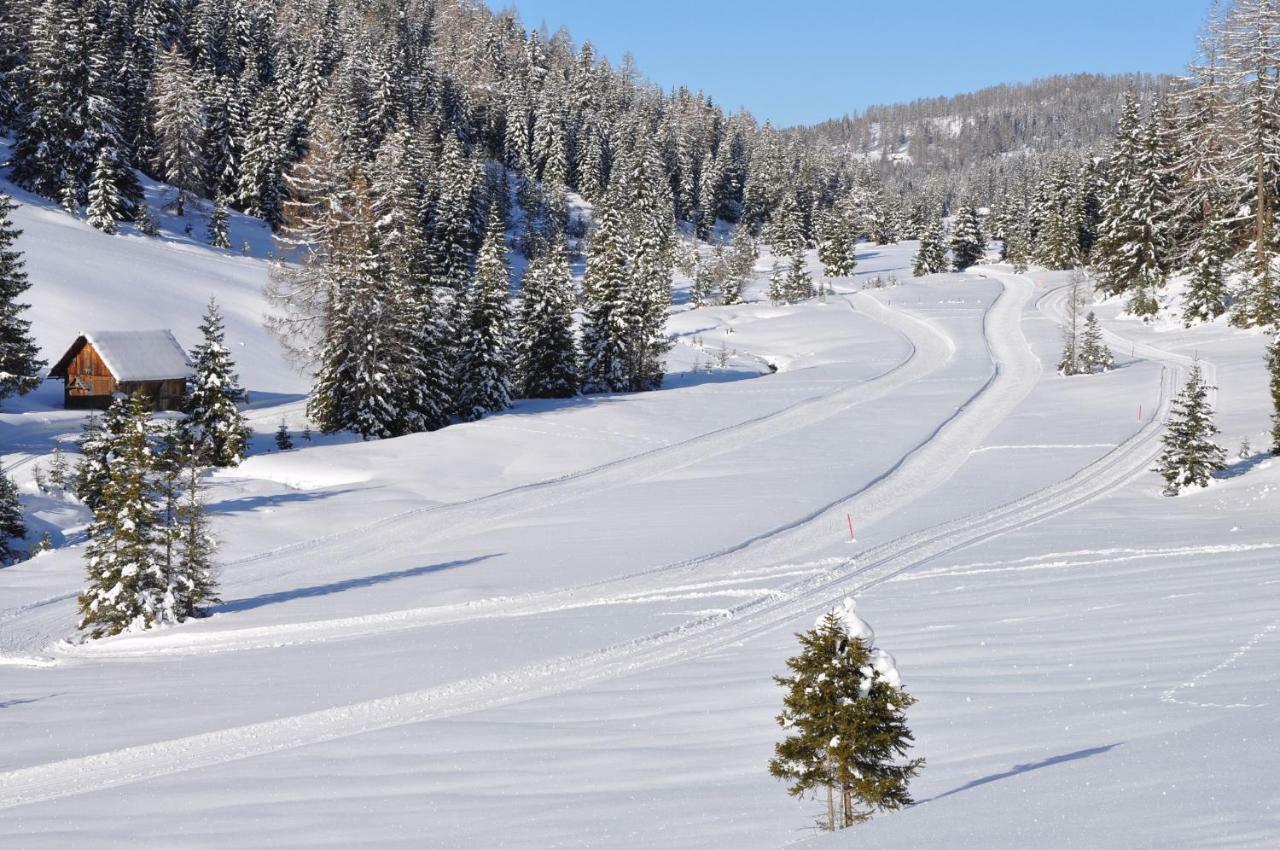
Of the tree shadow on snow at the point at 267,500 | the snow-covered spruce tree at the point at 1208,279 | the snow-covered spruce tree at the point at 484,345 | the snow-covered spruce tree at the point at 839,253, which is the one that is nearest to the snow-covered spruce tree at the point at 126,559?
the tree shadow on snow at the point at 267,500

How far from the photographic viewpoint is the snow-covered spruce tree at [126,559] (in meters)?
19.4

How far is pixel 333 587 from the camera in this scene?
21.8m

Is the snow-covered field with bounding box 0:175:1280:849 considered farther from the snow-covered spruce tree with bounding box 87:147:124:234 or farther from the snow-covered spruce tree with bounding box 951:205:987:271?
the snow-covered spruce tree with bounding box 951:205:987:271

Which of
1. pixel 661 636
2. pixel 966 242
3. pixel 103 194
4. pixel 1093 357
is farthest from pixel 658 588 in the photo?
pixel 966 242

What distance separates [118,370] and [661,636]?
35075mm

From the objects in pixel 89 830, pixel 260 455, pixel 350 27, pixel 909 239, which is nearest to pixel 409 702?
pixel 89 830

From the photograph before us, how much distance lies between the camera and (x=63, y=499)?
29781 millimetres

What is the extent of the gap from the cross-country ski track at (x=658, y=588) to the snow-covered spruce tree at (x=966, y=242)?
2524 inches

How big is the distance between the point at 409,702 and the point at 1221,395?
3532 cm

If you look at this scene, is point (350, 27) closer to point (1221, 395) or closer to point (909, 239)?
point (909, 239)

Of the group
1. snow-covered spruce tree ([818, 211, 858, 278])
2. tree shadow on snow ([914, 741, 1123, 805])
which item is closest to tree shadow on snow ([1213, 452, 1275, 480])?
tree shadow on snow ([914, 741, 1123, 805])

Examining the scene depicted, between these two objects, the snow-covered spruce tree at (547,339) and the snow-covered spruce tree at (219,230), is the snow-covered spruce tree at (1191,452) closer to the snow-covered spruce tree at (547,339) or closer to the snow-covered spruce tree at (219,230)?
the snow-covered spruce tree at (547,339)

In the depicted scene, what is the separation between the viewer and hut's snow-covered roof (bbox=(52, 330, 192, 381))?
42.4 metres

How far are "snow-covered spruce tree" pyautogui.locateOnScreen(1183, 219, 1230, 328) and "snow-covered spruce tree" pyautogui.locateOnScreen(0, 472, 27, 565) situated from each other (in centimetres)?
5319
